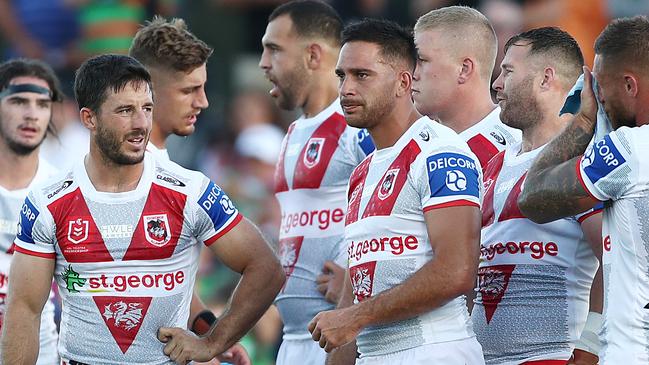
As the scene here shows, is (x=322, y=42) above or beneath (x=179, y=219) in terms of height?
above

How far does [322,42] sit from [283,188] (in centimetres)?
105

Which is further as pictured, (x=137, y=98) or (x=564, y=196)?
(x=137, y=98)

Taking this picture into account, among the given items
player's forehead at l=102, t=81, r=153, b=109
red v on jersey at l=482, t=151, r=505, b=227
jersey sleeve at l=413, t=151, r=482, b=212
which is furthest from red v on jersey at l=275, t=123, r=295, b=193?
jersey sleeve at l=413, t=151, r=482, b=212

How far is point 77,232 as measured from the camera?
20.4 feet

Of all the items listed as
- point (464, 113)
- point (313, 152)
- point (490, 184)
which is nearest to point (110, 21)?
point (313, 152)

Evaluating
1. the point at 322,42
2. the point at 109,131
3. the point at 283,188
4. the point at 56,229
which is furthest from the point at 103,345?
the point at 322,42

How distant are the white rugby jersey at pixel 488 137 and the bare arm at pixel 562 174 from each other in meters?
1.33

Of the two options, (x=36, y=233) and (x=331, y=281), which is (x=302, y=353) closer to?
(x=331, y=281)

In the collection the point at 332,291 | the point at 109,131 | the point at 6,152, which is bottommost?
the point at 332,291

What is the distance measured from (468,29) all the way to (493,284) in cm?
166

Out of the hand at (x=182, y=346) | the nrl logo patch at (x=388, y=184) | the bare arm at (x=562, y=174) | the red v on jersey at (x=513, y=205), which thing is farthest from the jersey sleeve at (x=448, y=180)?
the hand at (x=182, y=346)

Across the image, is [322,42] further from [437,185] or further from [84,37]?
[84,37]

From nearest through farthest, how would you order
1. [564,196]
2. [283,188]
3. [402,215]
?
1. [564,196]
2. [402,215]
3. [283,188]

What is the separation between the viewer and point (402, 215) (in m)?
5.96
